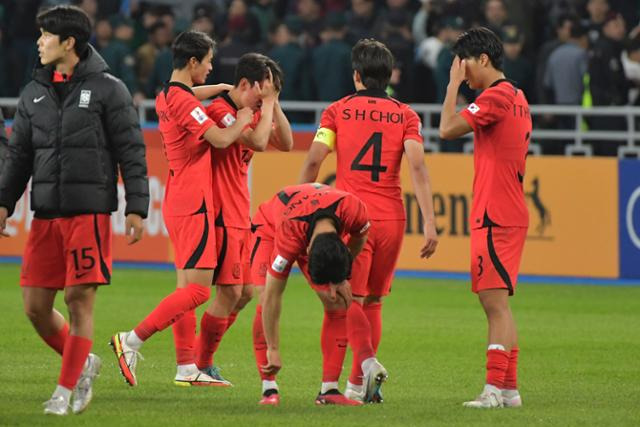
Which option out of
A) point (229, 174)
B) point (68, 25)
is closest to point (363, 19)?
point (229, 174)

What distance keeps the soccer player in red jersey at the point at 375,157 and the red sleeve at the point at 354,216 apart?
1.76ft

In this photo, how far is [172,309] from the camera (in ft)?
33.3

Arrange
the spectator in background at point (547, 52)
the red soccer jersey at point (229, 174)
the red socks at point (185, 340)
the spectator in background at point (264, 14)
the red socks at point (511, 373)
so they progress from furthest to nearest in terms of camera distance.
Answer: the spectator in background at point (264, 14) → the spectator in background at point (547, 52) → the red socks at point (185, 340) → the red soccer jersey at point (229, 174) → the red socks at point (511, 373)

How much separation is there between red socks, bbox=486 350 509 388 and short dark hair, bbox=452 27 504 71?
1.79 meters

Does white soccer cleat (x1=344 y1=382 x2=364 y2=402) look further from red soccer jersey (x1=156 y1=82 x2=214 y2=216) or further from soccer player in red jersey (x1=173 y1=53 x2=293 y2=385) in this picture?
red soccer jersey (x1=156 y1=82 x2=214 y2=216)

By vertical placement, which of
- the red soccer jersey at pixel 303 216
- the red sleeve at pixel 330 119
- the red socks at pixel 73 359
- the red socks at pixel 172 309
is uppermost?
the red sleeve at pixel 330 119

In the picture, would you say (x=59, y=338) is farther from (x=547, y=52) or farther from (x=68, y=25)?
(x=547, y=52)

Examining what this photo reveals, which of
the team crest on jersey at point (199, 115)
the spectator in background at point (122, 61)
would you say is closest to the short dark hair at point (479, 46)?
the team crest on jersey at point (199, 115)

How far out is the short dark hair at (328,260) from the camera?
8.60 metres

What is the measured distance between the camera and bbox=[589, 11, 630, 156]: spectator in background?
19.3 m

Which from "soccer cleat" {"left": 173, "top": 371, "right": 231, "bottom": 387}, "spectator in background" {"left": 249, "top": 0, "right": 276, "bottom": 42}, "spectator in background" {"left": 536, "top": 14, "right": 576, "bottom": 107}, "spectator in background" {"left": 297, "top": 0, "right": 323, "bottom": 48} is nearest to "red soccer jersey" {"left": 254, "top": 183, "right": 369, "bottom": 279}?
"soccer cleat" {"left": 173, "top": 371, "right": 231, "bottom": 387}

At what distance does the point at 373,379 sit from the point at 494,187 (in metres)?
1.41

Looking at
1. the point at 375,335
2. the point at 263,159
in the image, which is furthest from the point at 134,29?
the point at 375,335

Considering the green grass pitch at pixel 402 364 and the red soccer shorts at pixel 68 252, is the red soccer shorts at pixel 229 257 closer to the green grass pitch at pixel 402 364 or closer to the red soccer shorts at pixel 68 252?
the green grass pitch at pixel 402 364
